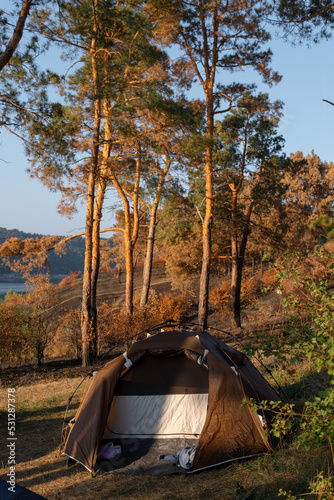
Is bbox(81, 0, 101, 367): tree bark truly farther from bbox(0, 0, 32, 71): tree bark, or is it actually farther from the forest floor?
bbox(0, 0, 32, 71): tree bark

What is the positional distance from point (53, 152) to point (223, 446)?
7.54 metres

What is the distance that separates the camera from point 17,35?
8203 mm

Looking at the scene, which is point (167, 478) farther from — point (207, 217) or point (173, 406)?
point (207, 217)

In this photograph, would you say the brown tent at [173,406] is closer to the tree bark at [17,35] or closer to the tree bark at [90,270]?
the tree bark at [17,35]

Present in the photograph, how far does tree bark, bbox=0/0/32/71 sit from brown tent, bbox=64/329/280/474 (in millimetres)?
5990

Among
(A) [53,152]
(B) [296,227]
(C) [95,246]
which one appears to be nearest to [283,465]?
(A) [53,152]

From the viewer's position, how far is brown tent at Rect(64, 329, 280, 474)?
6070mm

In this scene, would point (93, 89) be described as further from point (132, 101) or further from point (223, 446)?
point (223, 446)

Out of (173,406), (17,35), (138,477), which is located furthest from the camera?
(17,35)

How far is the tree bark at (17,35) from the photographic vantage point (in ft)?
26.3

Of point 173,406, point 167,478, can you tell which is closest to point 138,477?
point 167,478

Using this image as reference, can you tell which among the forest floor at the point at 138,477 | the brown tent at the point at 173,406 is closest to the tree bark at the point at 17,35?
the brown tent at the point at 173,406

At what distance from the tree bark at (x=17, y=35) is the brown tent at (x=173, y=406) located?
5.99 metres

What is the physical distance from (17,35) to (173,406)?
764 cm
